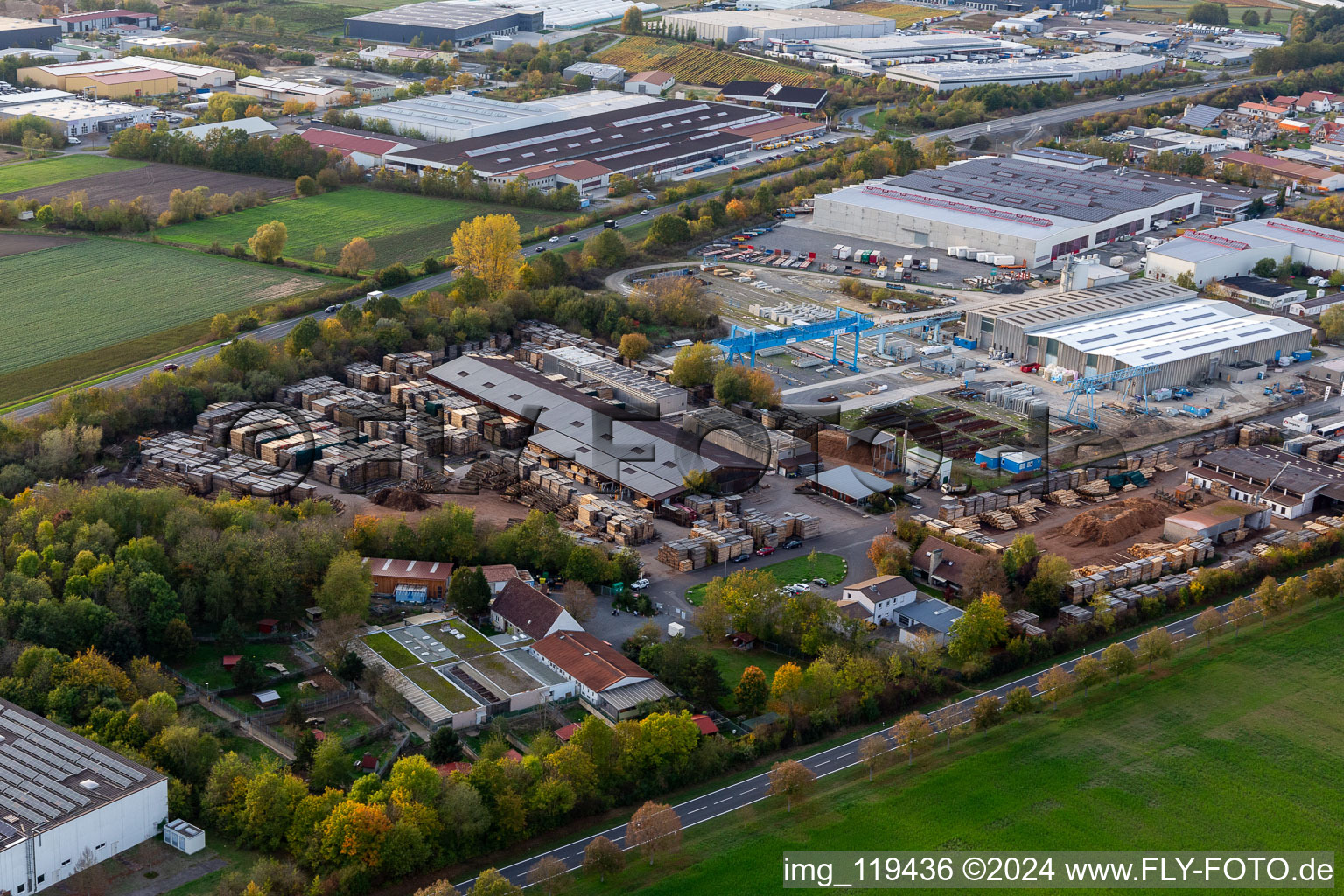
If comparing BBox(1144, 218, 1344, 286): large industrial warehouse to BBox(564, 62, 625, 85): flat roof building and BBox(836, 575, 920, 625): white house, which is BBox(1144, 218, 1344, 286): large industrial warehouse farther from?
BBox(564, 62, 625, 85): flat roof building

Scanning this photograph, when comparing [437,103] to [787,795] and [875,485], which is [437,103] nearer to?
[875,485]

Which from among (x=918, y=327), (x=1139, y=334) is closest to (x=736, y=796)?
(x=918, y=327)

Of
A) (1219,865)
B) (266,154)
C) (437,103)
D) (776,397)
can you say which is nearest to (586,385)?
(776,397)

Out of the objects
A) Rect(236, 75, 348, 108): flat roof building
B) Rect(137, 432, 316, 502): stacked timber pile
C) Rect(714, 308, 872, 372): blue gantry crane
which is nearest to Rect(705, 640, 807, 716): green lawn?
Rect(137, 432, 316, 502): stacked timber pile

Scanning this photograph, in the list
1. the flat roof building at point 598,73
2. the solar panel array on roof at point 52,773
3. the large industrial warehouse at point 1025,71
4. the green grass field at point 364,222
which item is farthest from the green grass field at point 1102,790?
the flat roof building at point 598,73

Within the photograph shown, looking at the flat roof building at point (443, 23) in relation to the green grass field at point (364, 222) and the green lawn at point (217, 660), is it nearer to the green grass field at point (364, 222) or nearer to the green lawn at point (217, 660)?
the green grass field at point (364, 222)

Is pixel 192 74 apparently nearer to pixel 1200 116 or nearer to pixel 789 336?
pixel 789 336
